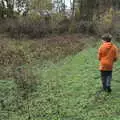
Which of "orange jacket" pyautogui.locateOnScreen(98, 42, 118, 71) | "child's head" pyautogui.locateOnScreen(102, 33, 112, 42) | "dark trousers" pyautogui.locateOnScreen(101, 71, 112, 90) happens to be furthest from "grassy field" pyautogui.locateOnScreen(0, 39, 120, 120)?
"child's head" pyautogui.locateOnScreen(102, 33, 112, 42)

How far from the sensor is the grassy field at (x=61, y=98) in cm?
920

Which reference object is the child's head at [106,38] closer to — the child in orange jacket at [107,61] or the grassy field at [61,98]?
the child in orange jacket at [107,61]

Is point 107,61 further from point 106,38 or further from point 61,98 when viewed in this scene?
point 61,98

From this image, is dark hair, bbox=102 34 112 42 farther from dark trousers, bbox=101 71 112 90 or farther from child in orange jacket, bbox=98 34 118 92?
dark trousers, bbox=101 71 112 90

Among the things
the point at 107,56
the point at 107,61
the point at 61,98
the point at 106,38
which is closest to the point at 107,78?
the point at 107,61

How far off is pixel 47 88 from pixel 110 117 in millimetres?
3781

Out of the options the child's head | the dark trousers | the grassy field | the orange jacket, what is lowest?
the grassy field

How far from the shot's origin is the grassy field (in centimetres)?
920

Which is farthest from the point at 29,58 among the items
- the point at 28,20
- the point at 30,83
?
the point at 28,20

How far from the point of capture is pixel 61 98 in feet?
35.5

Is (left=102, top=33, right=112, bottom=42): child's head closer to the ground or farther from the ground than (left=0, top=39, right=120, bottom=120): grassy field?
farther from the ground

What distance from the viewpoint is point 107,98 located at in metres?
10.6

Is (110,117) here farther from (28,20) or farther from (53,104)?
(28,20)

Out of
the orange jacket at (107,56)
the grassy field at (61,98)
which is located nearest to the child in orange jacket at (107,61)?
the orange jacket at (107,56)
